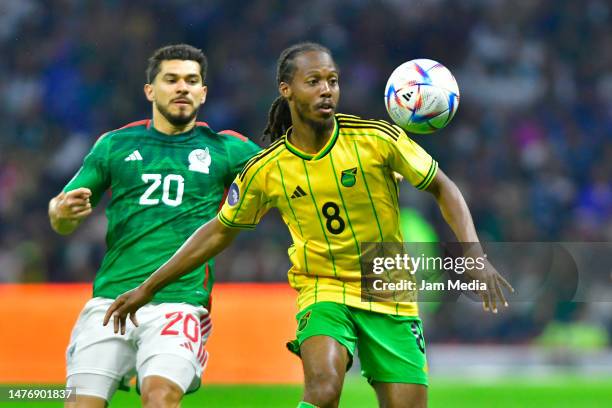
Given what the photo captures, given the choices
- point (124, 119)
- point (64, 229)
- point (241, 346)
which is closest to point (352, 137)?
point (64, 229)

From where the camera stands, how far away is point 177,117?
6246 millimetres

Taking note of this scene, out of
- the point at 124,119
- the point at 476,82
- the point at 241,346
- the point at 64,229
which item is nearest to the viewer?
the point at 64,229

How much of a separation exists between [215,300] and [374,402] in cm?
237

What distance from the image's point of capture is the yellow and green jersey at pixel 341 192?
5.36 metres

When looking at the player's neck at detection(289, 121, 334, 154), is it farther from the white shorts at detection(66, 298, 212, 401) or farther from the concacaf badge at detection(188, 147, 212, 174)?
the white shorts at detection(66, 298, 212, 401)

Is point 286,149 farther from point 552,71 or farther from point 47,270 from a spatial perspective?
point 552,71

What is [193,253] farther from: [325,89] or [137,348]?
[325,89]

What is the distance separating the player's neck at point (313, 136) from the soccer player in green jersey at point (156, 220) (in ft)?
2.81

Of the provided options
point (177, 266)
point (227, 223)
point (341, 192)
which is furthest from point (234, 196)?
point (341, 192)

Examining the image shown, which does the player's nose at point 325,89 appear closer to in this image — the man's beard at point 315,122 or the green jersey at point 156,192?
the man's beard at point 315,122

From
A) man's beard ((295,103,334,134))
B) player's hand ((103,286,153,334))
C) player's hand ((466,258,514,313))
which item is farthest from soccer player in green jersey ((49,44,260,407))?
player's hand ((466,258,514,313))

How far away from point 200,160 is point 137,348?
1.12 metres

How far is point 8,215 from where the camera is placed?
15258mm

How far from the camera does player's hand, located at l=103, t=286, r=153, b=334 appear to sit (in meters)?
5.43
